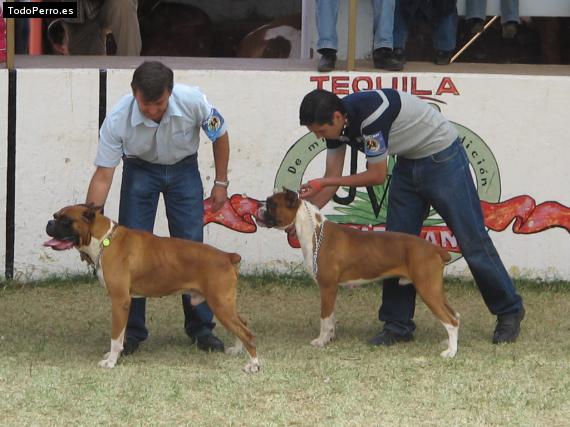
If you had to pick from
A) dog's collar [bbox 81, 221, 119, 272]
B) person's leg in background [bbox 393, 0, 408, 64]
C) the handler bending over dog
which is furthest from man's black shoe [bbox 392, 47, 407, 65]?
dog's collar [bbox 81, 221, 119, 272]

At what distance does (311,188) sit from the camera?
750 cm

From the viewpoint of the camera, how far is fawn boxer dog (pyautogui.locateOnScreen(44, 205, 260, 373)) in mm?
7098

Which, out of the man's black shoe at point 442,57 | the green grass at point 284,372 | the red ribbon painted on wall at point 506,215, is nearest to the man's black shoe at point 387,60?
the man's black shoe at point 442,57

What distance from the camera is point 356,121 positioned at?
288 inches

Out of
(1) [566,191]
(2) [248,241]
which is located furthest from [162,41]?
(1) [566,191]

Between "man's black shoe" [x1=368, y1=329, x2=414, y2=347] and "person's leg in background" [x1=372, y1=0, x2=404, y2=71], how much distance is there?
247 cm

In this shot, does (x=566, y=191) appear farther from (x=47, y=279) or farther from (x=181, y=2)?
(x=181, y=2)

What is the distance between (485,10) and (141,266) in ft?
14.6

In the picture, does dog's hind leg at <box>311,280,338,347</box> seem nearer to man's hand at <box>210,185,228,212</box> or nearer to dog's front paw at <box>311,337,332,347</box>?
dog's front paw at <box>311,337,332,347</box>

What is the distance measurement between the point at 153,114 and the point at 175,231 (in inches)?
35.4

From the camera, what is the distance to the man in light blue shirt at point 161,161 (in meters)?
7.17

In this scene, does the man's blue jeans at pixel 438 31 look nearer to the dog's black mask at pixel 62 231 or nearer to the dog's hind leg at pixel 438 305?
the dog's hind leg at pixel 438 305

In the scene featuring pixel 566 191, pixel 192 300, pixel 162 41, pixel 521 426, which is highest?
pixel 162 41

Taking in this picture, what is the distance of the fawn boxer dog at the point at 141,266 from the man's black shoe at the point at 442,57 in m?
3.45
